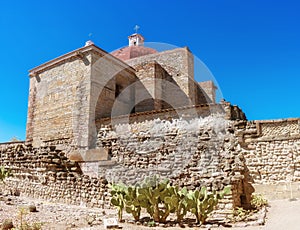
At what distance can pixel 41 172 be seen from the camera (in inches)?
385

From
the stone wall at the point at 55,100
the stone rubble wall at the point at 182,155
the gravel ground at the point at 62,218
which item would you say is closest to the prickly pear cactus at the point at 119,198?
the gravel ground at the point at 62,218

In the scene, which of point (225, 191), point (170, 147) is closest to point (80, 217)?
point (225, 191)

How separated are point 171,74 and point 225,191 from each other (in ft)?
43.4

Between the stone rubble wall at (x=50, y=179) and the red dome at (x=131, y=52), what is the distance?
11247 mm

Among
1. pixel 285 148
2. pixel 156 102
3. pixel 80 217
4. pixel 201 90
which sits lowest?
pixel 80 217

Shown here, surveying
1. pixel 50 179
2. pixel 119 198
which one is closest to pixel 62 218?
pixel 119 198

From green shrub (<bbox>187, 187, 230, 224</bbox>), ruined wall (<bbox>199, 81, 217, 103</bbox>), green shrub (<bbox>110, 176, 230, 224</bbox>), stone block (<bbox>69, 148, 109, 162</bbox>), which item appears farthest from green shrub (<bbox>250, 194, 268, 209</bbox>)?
ruined wall (<bbox>199, 81, 217, 103</bbox>)

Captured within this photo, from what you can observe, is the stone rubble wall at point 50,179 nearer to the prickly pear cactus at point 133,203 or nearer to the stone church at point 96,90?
the prickly pear cactus at point 133,203

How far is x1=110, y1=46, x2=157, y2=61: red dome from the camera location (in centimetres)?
2023

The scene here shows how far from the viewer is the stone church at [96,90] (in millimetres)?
14359

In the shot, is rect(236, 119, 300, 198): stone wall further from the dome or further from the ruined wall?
the dome

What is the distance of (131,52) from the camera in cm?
2048

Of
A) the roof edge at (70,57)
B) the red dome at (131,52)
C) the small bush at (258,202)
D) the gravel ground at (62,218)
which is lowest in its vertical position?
the gravel ground at (62,218)

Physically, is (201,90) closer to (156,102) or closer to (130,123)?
(156,102)
